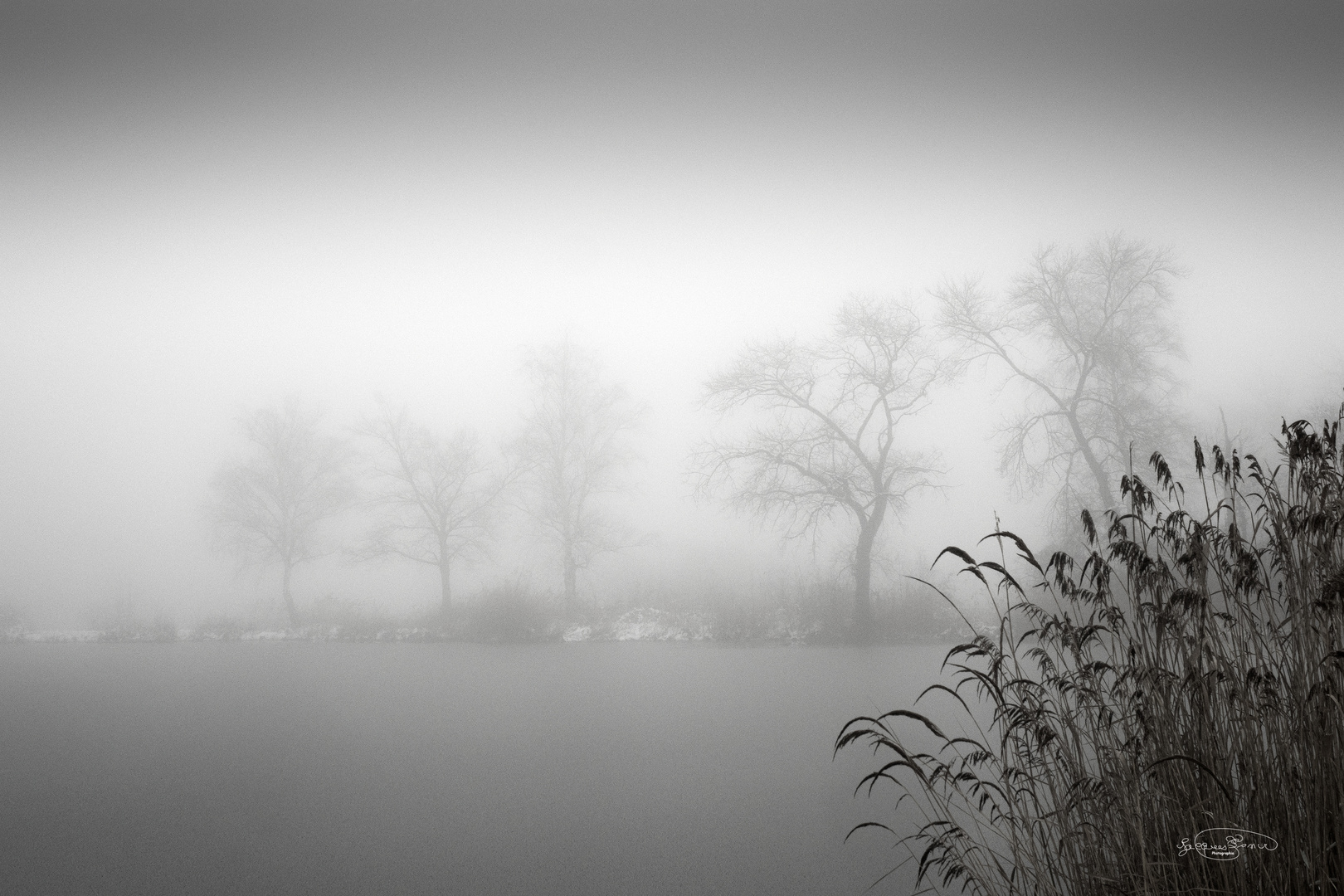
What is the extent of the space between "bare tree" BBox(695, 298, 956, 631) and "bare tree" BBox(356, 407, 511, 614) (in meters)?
4.11

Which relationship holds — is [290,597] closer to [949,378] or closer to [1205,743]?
[949,378]

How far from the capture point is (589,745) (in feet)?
14.3

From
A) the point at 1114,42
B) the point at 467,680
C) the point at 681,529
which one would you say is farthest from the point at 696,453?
the point at 1114,42

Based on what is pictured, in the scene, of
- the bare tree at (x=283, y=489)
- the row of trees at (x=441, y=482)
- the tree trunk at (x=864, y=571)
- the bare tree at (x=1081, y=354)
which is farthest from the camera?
the bare tree at (x=283, y=489)

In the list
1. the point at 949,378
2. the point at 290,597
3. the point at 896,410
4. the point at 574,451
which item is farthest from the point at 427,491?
the point at 949,378

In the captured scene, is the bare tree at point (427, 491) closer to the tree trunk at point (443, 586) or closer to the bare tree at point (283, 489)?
the tree trunk at point (443, 586)

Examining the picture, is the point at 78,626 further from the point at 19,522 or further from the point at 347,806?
the point at 347,806

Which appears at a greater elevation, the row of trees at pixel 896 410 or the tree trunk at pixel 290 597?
the row of trees at pixel 896 410

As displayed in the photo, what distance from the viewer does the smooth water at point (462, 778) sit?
280 cm

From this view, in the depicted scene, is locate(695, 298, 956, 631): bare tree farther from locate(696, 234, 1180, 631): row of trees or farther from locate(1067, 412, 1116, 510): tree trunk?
locate(1067, 412, 1116, 510): tree trunk

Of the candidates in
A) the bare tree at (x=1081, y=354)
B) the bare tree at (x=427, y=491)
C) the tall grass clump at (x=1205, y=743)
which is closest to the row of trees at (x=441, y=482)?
the bare tree at (x=427, y=491)

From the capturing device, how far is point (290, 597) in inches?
403

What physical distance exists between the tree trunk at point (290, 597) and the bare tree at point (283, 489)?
2cm

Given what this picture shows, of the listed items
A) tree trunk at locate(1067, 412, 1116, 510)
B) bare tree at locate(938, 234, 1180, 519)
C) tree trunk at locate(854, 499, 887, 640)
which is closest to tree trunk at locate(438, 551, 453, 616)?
tree trunk at locate(854, 499, 887, 640)
